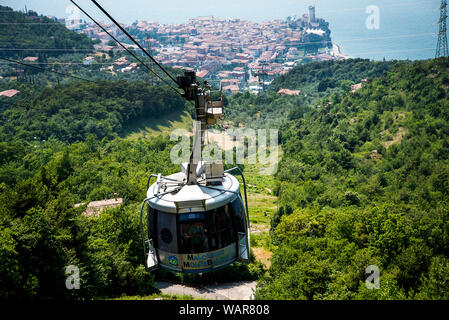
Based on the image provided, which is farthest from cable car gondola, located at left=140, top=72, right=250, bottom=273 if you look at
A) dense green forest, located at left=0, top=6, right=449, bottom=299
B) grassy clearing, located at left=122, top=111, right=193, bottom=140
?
grassy clearing, located at left=122, top=111, right=193, bottom=140

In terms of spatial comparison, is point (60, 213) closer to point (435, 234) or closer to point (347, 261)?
point (347, 261)

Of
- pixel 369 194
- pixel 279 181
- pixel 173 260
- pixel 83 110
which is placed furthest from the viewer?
pixel 83 110

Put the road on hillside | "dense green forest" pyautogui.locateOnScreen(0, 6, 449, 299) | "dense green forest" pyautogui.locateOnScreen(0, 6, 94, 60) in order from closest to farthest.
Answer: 1. "dense green forest" pyautogui.locateOnScreen(0, 6, 449, 299)
2. the road on hillside
3. "dense green forest" pyautogui.locateOnScreen(0, 6, 94, 60)

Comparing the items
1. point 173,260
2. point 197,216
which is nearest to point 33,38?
point 173,260

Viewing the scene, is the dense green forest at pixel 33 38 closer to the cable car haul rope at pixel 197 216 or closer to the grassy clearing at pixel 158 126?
the grassy clearing at pixel 158 126

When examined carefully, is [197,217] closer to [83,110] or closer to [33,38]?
[83,110]

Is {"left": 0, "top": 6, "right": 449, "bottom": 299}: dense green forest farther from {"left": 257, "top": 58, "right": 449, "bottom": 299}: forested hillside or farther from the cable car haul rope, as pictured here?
the cable car haul rope
